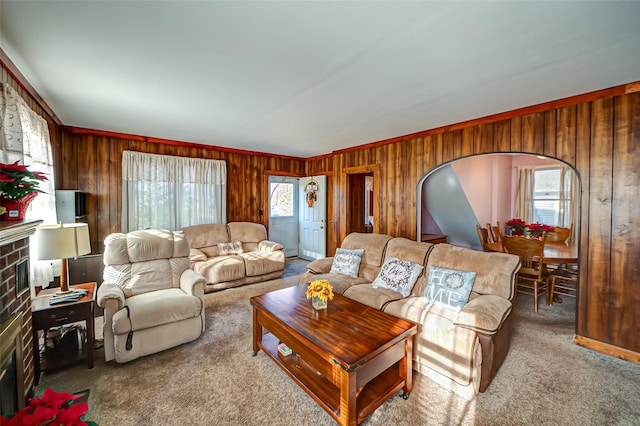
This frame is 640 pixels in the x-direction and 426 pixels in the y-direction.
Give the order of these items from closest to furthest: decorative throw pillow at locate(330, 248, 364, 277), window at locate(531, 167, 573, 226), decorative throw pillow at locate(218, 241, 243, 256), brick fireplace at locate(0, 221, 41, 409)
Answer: brick fireplace at locate(0, 221, 41, 409)
decorative throw pillow at locate(330, 248, 364, 277)
decorative throw pillow at locate(218, 241, 243, 256)
window at locate(531, 167, 573, 226)

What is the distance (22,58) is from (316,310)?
9.72 feet

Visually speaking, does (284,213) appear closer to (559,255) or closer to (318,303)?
(318,303)

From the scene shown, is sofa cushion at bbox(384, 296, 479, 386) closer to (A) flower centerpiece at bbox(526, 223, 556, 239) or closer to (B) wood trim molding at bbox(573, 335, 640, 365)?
(B) wood trim molding at bbox(573, 335, 640, 365)

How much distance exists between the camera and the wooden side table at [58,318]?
2.07 metres

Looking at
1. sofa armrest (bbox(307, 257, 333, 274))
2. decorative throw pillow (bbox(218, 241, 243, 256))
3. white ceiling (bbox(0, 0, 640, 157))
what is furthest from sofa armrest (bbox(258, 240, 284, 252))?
white ceiling (bbox(0, 0, 640, 157))

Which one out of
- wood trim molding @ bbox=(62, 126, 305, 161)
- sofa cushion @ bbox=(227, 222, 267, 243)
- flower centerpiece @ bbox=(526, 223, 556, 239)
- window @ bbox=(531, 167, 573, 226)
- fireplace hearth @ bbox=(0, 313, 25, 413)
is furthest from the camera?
window @ bbox=(531, 167, 573, 226)

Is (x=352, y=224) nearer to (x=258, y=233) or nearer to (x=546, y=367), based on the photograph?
(x=258, y=233)

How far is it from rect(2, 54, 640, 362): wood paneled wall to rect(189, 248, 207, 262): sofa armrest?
1265 mm

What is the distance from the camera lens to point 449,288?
259cm

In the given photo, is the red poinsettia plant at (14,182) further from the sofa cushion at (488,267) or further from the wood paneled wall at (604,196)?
the wood paneled wall at (604,196)

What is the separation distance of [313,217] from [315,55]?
4.57 meters

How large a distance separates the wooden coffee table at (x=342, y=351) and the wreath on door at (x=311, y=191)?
13.0 ft

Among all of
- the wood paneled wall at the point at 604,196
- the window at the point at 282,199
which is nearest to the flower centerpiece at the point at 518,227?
the wood paneled wall at the point at 604,196

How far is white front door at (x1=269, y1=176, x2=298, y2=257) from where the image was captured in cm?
637
